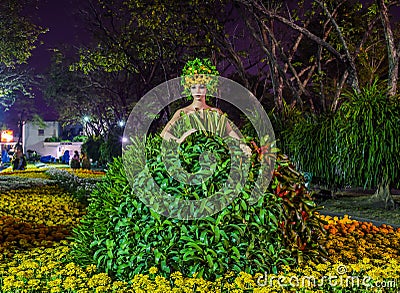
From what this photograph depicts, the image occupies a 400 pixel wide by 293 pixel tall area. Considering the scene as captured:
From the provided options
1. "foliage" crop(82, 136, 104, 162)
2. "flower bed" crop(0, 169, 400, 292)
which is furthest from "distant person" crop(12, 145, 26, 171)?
"flower bed" crop(0, 169, 400, 292)

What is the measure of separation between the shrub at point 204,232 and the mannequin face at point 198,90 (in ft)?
3.18

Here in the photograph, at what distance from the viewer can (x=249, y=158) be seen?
3.75m

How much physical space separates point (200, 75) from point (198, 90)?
0.17 meters

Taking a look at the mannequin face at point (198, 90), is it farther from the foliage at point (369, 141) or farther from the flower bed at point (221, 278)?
the foliage at point (369, 141)

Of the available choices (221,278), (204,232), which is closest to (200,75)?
(204,232)

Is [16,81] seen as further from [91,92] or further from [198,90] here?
[198,90]

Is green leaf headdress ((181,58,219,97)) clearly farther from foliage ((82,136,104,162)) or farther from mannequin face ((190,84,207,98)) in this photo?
foliage ((82,136,104,162))

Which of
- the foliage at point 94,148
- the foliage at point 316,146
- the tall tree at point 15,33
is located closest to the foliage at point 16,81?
the tall tree at point 15,33

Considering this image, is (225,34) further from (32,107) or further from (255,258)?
(32,107)

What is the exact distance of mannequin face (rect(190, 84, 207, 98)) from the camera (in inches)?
187

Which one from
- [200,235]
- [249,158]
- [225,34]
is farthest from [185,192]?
[225,34]

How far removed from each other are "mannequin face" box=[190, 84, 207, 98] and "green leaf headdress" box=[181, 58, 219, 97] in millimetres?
50

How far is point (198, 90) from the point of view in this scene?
476cm

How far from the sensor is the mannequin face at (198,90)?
4.75m
